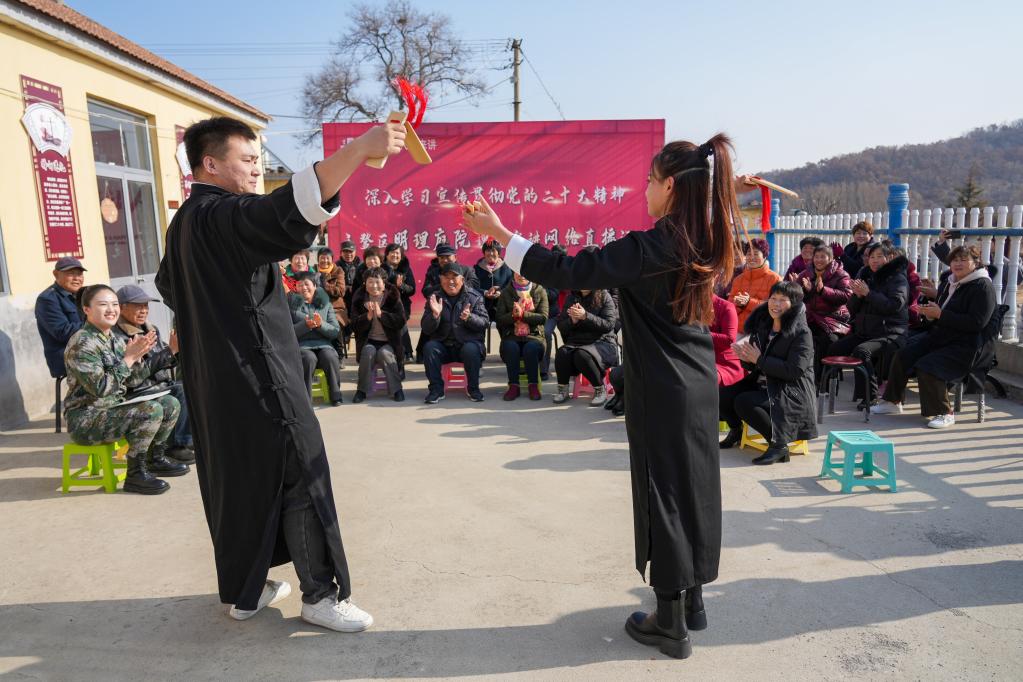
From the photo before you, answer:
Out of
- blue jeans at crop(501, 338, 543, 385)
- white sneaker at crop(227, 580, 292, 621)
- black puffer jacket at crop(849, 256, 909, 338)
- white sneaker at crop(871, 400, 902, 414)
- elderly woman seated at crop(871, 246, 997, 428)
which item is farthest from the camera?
blue jeans at crop(501, 338, 543, 385)

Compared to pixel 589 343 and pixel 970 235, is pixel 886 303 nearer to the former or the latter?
pixel 970 235

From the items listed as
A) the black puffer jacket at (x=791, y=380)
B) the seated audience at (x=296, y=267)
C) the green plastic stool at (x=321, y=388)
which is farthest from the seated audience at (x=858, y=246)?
the seated audience at (x=296, y=267)

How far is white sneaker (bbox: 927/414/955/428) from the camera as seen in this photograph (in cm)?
553

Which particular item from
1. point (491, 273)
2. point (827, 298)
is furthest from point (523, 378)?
point (827, 298)

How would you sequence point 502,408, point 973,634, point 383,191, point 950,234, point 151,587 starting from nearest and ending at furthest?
point 973,634, point 151,587, point 502,408, point 950,234, point 383,191

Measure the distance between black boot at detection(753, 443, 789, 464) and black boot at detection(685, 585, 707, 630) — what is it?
2.19 metres

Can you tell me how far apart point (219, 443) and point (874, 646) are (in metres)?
2.54

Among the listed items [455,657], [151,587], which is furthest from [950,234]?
[151,587]

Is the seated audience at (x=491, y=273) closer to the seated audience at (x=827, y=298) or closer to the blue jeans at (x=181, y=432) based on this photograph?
the seated audience at (x=827, y=298)

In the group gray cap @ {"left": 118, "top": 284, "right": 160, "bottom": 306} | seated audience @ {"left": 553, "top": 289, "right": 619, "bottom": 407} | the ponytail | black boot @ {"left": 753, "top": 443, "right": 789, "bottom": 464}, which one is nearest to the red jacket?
black boot @ {"left": 753, "top": 443, "right": 789, "bottom": 464}

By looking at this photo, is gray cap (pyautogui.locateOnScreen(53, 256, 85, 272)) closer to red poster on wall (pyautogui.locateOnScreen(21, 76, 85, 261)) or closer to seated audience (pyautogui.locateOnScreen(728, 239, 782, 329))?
red poster on wall (pyautogui.locateOnScreen(21, 76, 85, 261))

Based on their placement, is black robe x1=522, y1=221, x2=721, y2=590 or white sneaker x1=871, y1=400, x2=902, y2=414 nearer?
black robe x1=522, y1=221, x2=721, y2=590

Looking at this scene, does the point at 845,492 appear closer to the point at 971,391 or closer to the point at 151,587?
the point at 971,391

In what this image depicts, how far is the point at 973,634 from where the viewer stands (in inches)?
107
